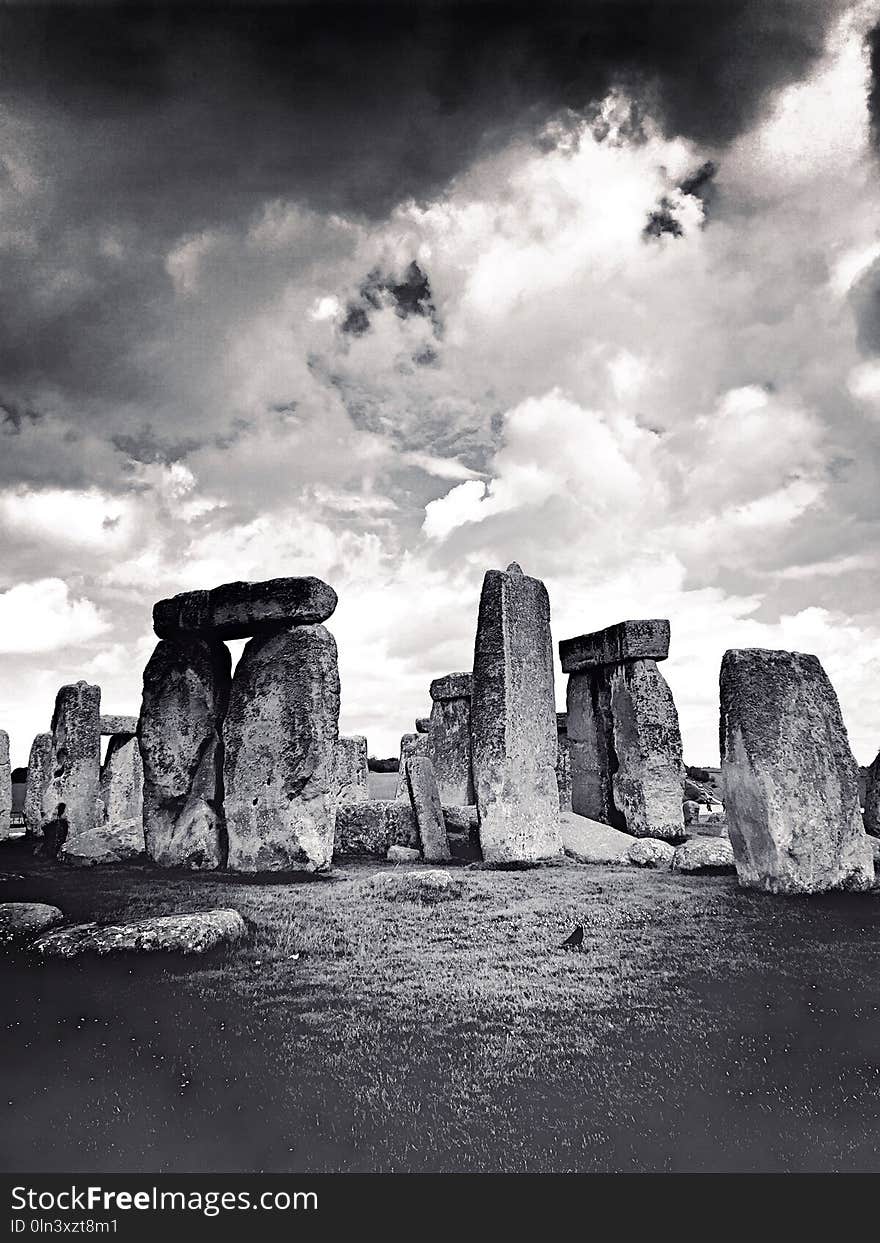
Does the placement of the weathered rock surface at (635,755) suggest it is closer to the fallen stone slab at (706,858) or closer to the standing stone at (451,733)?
the standing stone at (451,733)

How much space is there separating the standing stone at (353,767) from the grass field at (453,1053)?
11.3 metres

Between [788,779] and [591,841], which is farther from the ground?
[788,779]

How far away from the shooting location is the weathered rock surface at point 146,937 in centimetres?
405

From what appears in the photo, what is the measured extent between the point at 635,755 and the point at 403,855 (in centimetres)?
451

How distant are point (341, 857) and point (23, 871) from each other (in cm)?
338

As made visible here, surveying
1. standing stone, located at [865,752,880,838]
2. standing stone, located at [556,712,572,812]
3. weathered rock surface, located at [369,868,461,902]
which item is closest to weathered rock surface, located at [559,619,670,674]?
standing stone, located at [556,712,572,812]

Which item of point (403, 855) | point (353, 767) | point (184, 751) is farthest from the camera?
point (353, 767)

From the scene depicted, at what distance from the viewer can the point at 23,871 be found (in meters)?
7.84

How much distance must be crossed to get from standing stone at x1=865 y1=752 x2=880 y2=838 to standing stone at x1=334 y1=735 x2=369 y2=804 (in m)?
9.10

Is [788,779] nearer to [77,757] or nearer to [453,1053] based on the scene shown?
[453,1053]

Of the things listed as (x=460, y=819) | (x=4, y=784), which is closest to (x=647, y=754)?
(x=460, y=819)

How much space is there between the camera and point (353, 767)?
16.5 m

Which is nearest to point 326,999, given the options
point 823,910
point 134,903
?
point 134,903

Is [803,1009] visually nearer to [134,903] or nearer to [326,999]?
[326,999]
